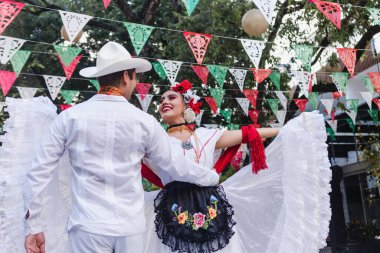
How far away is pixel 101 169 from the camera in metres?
2.14

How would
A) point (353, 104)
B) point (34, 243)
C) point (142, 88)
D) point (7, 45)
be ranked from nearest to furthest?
1. point (34, 243)
2. point (7, 45)
3. point (142, 88)
4. point (353, 104)

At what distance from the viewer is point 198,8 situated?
8.77 m

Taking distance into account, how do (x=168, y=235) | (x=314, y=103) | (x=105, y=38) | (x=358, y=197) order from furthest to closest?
1. (x=358, y=197)
2. (x=105, y=38)
3. (x=314, y=103)
4. (x=168, y=235)

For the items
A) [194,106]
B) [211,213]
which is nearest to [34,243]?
[211,213]

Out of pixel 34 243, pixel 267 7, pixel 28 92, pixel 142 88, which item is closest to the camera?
pixel 34 243

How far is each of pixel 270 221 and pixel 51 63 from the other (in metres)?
10.4

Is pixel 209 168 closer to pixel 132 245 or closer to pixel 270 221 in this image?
pixel 270 221

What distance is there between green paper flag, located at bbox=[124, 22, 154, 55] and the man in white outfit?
3.66 m

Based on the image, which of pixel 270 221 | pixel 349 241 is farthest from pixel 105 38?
pixel 270 221

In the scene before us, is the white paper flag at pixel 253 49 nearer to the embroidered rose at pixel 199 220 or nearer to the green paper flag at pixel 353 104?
the embroidered rose at pixel 199 220

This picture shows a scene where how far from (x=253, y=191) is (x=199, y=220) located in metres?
0.59

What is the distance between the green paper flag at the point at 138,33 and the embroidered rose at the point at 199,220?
354 cm

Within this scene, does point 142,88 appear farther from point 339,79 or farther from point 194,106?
point 194,106

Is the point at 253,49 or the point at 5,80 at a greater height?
the point at 253,49
